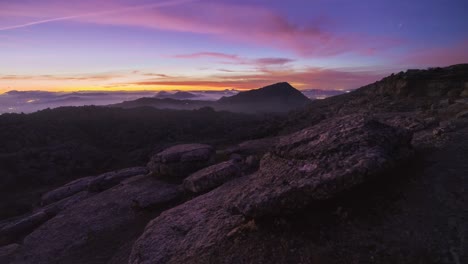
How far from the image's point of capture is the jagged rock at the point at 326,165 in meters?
8.07

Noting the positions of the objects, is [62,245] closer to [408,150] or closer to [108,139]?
[408,150]

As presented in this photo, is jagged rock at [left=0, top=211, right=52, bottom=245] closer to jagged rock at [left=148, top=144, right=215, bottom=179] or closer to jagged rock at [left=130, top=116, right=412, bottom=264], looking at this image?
jagged rock at [left=148, top=144, right=215, bottom=179]

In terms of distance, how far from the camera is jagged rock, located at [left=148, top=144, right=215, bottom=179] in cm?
1986

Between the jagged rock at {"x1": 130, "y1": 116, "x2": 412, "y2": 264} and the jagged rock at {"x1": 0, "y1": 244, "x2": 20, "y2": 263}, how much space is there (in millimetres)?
8088

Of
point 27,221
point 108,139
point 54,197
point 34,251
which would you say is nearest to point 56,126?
point 108,139

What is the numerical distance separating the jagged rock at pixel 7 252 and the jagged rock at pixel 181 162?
29.5ft

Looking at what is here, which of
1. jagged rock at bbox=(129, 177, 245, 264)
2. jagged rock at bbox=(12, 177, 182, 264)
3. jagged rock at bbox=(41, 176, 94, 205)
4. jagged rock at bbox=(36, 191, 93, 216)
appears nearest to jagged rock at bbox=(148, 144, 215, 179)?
jagged rock at bbox=(12, 177, 182, 264)

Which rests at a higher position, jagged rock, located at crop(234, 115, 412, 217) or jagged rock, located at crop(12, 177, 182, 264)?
jagged rock, located at crop(234, 115, 412, 217)

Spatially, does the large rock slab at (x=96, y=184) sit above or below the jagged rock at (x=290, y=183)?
below

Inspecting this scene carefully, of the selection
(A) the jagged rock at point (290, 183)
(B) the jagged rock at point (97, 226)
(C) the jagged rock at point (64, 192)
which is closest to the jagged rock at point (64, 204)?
(B) the jagged rock at point (97, 226)

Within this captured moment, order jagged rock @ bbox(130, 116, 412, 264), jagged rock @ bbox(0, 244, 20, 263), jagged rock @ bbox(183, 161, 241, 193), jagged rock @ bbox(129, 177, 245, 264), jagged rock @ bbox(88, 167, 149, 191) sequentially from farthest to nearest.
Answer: jagged rock @ bbox(88, 167, 149, 191) < jagged rock @ bbox(183, 161, 241, 193) < jagged rock @ bbox(0, 244, 20, 263) < jagged rock @ bbox(129, 177, 245, 264) < jagged rock @ bbox(130, 116, 412, 264)

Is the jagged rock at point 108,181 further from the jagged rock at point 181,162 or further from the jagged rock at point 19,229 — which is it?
the jagged rock at point 19,229

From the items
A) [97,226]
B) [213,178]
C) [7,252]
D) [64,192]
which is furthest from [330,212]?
[64,192]

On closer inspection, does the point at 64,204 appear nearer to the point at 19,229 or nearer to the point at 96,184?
the point at 96,184
